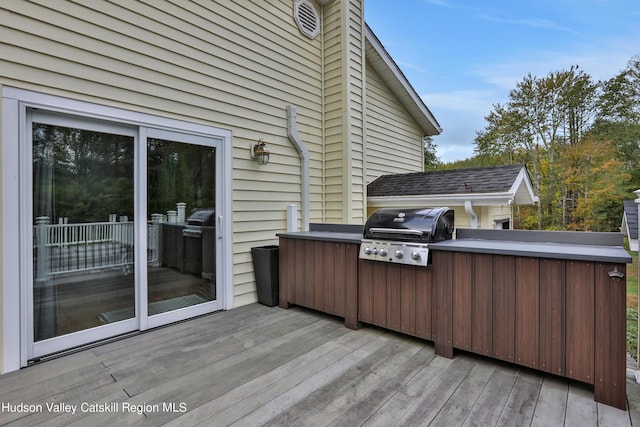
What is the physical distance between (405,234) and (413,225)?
0.11m

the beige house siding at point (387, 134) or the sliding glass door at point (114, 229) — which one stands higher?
the beige house siding at point (387, 134)

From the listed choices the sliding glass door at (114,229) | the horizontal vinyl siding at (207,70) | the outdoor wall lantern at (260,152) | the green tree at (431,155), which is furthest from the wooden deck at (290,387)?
the green tree at (431,155)

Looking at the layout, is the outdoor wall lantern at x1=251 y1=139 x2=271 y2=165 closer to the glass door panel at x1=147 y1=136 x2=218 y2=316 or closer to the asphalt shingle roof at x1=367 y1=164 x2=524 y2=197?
the glass door panel at x1=147 y1=136 x2=218 y2=316

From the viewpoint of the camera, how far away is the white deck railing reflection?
250 cm

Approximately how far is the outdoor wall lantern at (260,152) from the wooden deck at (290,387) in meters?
2.18

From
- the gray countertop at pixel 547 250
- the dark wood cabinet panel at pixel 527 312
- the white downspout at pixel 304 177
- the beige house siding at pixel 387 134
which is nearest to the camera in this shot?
the gray countertop at pixel 547 250

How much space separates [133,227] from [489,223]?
524 cm

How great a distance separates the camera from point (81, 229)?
2.68 m

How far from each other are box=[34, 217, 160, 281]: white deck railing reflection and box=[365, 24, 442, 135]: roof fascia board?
491 centimetres

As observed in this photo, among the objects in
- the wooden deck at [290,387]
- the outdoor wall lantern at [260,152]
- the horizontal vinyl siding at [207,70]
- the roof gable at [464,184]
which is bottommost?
the wooden deck at [290,387]

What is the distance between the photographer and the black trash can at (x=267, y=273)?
151 inches

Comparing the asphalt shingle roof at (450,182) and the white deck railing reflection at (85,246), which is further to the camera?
the asphalt shingle roof at (450,182)

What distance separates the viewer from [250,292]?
396cm

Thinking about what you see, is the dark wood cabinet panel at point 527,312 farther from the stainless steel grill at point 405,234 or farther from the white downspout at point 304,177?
the white downspout at point 304,177
